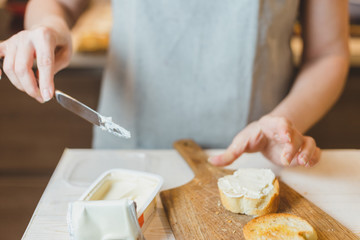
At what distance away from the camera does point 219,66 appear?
1.04 metres

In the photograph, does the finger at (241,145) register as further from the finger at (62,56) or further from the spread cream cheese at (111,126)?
the finger at (62,56)

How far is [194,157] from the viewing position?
0.93 meters

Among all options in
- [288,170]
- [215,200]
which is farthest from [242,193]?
[288,170]

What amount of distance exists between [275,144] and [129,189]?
0.34m

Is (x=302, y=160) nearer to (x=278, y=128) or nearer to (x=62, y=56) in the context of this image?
(x=278, y=128)

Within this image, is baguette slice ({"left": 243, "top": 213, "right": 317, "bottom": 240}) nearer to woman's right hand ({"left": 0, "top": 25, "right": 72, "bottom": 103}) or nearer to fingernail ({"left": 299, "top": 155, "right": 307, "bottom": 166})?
fingernail ({"left": 299, "top": 155, "right": 307, "bottom": 166})

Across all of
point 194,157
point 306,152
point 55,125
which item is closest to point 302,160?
point 306,152

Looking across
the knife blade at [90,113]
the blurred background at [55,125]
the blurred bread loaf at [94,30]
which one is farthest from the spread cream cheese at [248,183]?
the blurred bread loaf at [94,30]

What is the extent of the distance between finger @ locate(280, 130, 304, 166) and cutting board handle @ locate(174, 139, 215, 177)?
19 centimetres

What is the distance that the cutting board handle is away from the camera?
870 mm

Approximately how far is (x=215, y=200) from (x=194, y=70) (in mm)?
414

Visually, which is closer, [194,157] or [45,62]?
[45,62]

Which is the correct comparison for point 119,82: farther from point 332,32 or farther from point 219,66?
point 332,32

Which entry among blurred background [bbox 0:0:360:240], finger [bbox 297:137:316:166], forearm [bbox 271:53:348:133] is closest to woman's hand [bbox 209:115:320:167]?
finger [bbox 297:137:316:166]
